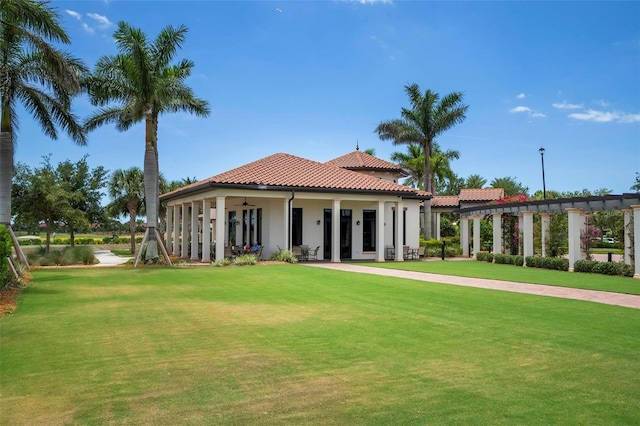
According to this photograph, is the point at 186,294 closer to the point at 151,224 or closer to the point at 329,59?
the point at 151,224

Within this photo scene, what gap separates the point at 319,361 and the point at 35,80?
59.7ft

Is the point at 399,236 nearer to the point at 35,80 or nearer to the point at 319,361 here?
the point at 35,80

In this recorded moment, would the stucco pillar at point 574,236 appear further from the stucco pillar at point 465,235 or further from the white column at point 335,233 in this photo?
the stucco pillar at point 465,235

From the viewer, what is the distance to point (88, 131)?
24828 millimetres

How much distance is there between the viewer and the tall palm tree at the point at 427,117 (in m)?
37.6

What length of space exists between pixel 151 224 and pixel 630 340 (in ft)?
64.9

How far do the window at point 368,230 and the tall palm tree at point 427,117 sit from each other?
332 inches

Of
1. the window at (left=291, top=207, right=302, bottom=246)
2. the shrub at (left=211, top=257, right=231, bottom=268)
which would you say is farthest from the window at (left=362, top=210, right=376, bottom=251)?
the shrub at (left=211, top=257, right=231, bottom=268)

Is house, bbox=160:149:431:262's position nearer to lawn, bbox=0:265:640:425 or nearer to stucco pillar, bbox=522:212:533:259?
stucco pillar, bbox=522:212:533:259

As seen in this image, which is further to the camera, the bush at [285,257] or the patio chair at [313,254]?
the patio chair at [313,254]

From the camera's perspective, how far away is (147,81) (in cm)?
2159

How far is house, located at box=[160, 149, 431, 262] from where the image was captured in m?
25.1

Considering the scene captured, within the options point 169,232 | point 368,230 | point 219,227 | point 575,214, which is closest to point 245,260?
point 219,227

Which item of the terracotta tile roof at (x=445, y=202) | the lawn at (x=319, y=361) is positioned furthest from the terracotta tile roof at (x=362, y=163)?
the lawn at (x=319, y=361)
